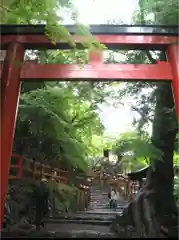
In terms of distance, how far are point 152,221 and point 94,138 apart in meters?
1.76

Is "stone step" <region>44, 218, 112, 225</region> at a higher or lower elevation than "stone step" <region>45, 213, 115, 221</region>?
lower

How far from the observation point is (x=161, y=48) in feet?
12.4

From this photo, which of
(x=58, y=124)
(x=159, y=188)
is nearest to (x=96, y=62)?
(x=58, y=124)

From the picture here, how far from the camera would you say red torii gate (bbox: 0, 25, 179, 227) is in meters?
3.47

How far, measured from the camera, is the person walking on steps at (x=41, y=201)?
4355 mm

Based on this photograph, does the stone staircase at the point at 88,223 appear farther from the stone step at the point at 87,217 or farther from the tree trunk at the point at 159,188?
the tree trunk at the point at 159,188

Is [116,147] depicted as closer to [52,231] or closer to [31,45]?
[52,231]

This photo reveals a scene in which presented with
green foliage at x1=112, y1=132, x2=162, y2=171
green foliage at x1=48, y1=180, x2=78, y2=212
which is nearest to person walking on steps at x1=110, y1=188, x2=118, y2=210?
green foliage at x1=112, y1=132, x2=162, y2=171

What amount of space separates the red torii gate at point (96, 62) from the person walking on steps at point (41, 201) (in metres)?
1.65

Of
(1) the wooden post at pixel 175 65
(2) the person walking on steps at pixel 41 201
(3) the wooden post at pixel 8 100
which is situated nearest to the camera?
(3) the wooden post at pixel 8 100

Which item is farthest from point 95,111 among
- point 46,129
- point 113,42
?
point 113,42

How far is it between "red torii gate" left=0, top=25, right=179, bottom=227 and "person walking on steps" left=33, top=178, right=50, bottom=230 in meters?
1.65

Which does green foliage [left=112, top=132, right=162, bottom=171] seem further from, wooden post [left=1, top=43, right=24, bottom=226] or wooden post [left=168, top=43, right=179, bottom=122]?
wooden post [left=1, top=43, right=24, bottom=226]

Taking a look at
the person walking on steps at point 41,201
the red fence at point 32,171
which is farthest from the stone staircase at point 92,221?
the red fence at point 32,171
